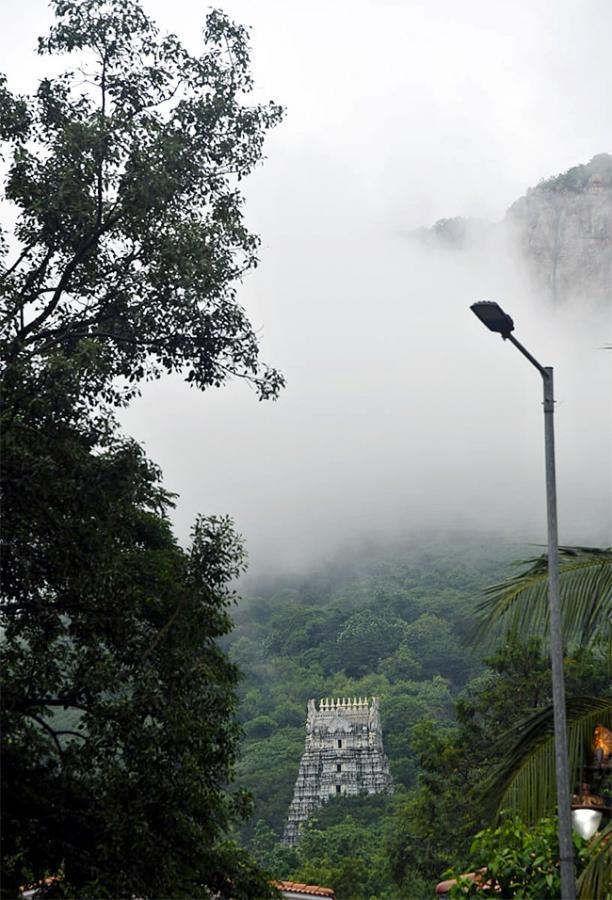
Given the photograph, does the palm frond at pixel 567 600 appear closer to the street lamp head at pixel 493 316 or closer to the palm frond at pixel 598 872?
the palm frond at pixel 598 872

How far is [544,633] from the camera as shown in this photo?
9.91 m

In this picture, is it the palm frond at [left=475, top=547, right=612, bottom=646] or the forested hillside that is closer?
the palm frond at [left=475, top=547, right=612, bottom=646]

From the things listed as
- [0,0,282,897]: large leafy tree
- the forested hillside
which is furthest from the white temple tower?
[0,0,282,897]: large leafy tree

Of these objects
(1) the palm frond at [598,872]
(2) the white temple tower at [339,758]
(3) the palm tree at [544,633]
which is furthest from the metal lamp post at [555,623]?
(2) the white temple tower at [339,758]

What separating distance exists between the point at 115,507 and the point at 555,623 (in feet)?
15.6

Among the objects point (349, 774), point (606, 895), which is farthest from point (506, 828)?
point (349, 774)

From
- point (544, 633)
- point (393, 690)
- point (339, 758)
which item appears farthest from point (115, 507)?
point (393, 690)

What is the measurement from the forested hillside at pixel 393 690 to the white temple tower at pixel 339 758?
1.36m

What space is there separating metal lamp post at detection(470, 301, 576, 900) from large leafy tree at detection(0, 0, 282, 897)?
396 cm

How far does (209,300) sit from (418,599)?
135 m

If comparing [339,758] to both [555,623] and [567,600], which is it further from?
[555,623]

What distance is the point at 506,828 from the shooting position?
12078mm

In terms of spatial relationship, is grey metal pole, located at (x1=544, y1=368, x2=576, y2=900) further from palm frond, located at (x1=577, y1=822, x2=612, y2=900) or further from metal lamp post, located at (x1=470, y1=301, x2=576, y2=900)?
palm frond, located at (x1=577, y1=822, x2=612, y2=900)

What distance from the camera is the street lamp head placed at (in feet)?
30.6
